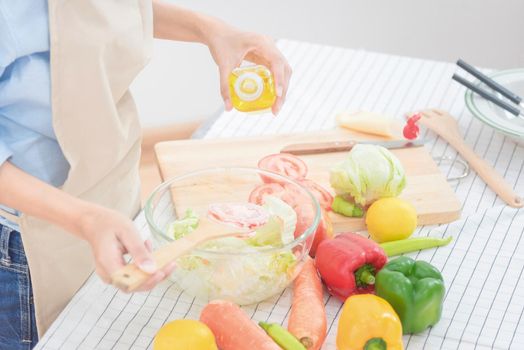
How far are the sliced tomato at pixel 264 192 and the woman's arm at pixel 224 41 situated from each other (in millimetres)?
130

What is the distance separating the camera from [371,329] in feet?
3.92

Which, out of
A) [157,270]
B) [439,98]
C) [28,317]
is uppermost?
[157,270]

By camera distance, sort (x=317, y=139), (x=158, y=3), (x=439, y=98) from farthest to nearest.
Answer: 1. (x=439, y=98)
2. (x=317, y=139)
3. (x=158, y=3)

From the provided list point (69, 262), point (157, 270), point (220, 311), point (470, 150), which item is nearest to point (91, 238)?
point (157, 270)

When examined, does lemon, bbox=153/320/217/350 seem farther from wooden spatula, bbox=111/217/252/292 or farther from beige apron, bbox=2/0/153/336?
beige apron, bbox=2/0/153/336

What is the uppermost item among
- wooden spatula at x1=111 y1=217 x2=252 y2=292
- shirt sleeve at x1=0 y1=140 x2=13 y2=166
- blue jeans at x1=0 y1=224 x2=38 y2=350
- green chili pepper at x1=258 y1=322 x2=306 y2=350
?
shirt sleeve at x1=0 y1=140 x2=13 y2=166

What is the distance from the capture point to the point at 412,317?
125 centimetres

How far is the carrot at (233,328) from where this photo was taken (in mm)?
1183

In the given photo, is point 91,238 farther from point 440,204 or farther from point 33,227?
point 440,204

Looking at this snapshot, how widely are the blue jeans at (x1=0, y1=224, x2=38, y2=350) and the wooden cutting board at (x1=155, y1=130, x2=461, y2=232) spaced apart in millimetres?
304

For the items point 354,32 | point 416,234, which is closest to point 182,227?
point 416,234

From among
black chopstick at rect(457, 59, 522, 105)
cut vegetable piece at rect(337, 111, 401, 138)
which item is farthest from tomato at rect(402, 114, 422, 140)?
black chopstick at rect(457, 59, 522, 105)

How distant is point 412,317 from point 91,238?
458 millimetres

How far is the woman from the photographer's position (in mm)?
1154
